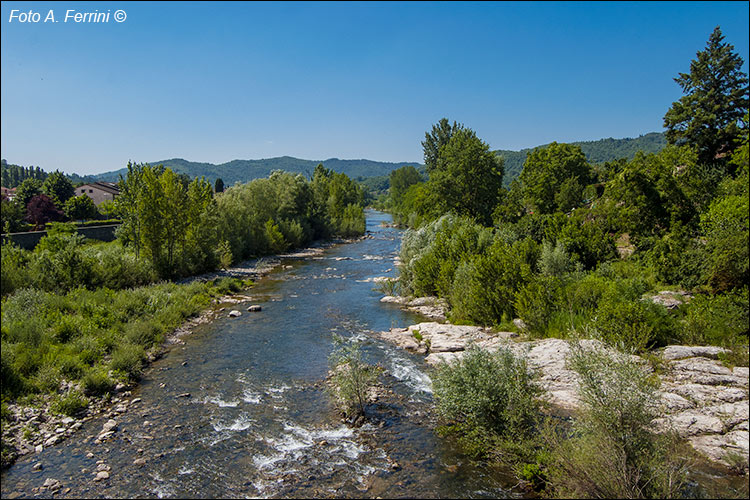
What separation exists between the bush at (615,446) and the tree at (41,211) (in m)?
69.5

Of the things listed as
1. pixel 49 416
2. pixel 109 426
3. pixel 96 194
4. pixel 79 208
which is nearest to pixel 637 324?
pixel 109 426

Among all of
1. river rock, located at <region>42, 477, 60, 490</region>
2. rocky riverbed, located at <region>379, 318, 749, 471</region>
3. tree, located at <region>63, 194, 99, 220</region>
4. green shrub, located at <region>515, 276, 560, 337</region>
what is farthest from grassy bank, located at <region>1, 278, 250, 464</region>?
→ tree, located at <region>63, 194, 99, 220</region>

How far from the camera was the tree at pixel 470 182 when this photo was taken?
138ft

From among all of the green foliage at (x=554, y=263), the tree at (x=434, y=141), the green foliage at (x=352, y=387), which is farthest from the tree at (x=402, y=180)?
the green foliage at (x=352, y=387)

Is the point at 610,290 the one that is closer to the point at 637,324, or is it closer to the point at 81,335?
the point at 637,324

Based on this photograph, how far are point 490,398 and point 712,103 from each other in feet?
116

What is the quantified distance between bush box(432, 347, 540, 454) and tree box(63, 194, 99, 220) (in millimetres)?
72116

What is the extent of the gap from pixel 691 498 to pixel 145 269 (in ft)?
98.6

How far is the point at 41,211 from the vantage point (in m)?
59.6

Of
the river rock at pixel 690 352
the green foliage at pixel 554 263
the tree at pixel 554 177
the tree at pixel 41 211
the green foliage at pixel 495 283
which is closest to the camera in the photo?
the river rock at pixel 690 352

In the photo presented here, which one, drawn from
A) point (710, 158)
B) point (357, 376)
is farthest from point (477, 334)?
point (710, 158)

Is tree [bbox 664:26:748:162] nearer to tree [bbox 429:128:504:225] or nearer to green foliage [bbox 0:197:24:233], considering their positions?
tree [bbox 429:128:504:225]

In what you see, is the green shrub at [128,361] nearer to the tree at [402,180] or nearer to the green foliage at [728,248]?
the green foliage at [728,248]

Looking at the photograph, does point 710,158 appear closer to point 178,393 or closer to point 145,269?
point 178,393
